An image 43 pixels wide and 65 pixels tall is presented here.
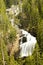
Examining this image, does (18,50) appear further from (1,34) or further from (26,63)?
(1,34)

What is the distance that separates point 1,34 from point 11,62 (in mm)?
3623

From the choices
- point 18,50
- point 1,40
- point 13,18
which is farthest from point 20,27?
point 1,40

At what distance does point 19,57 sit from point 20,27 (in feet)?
40.0

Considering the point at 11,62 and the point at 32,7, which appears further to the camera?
the point at 32,7

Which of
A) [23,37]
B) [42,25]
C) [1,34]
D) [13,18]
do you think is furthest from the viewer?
[13,18]

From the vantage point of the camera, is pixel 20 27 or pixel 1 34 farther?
pixel 20 27

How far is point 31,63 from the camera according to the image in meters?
33.0

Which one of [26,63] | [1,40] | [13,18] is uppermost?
[13,18]

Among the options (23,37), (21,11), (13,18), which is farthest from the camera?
(21,11)

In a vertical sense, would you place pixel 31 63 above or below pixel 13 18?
below

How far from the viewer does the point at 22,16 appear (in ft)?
152

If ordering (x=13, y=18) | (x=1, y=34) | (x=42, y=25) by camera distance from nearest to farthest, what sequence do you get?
(x=1, y=34)
(x=42, y=25)
(x=13, y=18)

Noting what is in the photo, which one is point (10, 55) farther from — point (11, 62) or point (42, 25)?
point (42, 25)

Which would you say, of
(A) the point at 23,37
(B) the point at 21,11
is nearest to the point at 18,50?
(A) the point at 23,37
